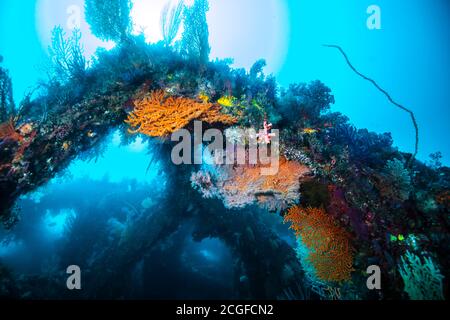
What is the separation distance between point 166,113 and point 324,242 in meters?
3.53

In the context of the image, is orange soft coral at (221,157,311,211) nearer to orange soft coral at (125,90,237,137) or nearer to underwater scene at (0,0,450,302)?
underwater scene at (0,0,450,302)

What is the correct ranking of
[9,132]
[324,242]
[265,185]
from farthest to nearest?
1. [9,132]
2. [265,185]
3. [324,242]

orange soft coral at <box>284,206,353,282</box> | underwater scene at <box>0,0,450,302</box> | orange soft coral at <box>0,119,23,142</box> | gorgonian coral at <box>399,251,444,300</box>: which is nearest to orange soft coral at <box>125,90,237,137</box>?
underwater scene at <box>0,0,450,302</box>

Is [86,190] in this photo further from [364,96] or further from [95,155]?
[364,96]

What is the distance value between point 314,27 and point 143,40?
109791 mm

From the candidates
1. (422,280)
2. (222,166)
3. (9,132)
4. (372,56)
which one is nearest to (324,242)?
(422,280)

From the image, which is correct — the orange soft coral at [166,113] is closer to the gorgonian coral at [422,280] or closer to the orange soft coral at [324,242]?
the orange soft coral at [324,242]

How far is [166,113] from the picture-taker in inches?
179

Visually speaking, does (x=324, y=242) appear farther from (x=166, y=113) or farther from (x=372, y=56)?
(x=372, y=56)

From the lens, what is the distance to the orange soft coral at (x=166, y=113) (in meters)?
4.49

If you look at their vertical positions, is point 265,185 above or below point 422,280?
above

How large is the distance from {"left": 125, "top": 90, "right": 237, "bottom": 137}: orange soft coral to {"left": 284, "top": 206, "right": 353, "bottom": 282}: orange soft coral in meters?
2.18

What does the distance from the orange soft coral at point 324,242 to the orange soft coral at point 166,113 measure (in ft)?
7.16

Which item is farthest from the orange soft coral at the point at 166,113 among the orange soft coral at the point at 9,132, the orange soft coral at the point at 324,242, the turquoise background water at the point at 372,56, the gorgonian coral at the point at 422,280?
the turquoise background water at the point at 372,56
